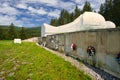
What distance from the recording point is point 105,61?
12.6 m

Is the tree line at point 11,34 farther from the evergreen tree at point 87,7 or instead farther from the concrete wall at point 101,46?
the concrete wall at point 101,46

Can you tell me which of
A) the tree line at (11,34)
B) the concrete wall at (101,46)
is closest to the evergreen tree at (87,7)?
the tree line at (11,34)

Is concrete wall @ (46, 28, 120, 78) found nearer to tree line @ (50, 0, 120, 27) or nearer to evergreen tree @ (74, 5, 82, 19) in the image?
tree line @ (50, 0, 120, 27)

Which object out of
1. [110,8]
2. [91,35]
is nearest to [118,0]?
[110,8]

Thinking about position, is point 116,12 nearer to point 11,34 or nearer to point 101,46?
point 11,34

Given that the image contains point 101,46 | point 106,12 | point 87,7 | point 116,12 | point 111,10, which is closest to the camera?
point 101,46

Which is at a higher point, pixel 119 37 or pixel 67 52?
pixel 119 37

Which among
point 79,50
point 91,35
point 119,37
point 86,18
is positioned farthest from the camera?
point 86,18

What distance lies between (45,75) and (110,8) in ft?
229

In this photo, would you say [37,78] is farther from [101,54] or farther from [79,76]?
[101,54]

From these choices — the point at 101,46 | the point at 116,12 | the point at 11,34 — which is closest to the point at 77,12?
the point at 116,12

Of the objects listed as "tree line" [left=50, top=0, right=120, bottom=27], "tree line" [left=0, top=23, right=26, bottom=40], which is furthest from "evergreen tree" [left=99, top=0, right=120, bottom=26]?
"tree line" [left=0, top=23, right=26, bottom=40]

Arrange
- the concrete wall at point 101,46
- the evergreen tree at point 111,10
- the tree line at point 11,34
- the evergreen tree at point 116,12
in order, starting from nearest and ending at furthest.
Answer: the concrete wall at point 101,46
the evergreen tree at point 116,12
the evergreen tree at point 111,10
the tree line at point 11,34

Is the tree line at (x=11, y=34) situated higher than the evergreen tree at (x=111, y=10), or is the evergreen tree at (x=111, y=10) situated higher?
the evergreen tree at (x=111, y=10)
